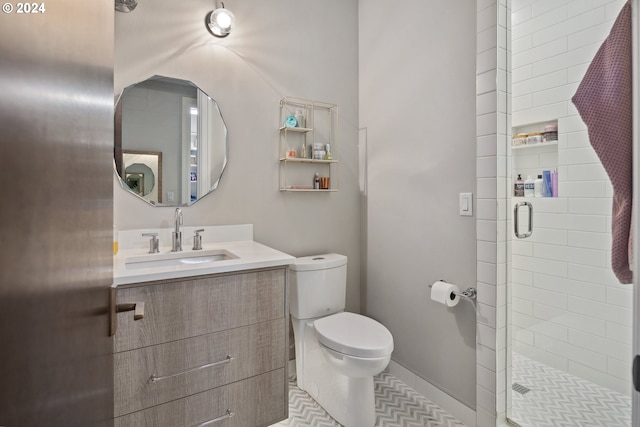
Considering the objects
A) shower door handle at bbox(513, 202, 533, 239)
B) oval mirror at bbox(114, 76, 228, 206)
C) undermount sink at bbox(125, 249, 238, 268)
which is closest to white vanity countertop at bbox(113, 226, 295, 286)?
undermount sink at bbox(125, 249, 238, 268)

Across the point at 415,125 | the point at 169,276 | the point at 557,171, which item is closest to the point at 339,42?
the point at 415,125

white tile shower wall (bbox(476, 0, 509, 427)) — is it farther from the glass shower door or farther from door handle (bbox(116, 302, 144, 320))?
door handle (bbox(116, 302, 144, 320))

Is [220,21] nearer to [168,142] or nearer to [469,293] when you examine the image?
[168,142]

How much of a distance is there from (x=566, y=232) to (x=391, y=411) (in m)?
1.33

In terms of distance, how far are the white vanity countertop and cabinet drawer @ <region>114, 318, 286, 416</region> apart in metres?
0.29

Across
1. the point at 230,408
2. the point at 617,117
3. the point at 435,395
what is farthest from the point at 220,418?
the point at 617,117

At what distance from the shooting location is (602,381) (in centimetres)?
149

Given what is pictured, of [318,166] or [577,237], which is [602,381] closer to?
[577,237]

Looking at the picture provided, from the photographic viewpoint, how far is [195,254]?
170 centimetres

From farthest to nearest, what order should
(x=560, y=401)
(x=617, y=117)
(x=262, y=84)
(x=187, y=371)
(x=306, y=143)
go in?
(x=306, y=143)
(x=262, y=84)
(x=560, y=401)
(x=187, y=371)
(x=617, y=117)

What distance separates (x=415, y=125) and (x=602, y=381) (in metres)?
1.59

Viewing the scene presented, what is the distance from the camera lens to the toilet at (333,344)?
60.5 inches

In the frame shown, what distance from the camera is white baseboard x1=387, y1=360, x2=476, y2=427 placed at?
166 centimetres

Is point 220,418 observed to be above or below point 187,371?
below
